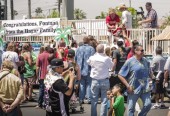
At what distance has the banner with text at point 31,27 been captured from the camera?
22.9 m

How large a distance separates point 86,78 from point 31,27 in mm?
10839

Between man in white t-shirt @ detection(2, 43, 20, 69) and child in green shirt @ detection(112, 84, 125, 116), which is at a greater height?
man in white t-shirt @ detection(2, 43, 20, 69)

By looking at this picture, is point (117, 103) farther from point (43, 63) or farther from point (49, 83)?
point (43, 63)

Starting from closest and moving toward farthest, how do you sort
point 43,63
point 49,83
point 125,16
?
1. point 49,83
2. point 43,63
3. point 125,16

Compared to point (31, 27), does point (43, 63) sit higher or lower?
lower

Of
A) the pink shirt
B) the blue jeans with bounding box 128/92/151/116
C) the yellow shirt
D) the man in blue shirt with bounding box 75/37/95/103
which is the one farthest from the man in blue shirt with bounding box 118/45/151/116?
the pink shirt

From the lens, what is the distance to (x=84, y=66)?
537 inches

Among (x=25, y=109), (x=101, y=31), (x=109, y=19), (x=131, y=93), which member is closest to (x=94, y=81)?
(x=131, y=93)

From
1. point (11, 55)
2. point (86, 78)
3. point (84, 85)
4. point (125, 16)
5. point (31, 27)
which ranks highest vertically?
point (125, 16)

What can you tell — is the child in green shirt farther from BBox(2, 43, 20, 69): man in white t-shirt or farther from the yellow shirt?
BBox(2, 43, 20, 69): man in white t-shirt

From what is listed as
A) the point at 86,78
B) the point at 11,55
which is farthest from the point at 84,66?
the point at 11,55

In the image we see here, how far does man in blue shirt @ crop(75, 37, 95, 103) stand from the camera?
1356cm

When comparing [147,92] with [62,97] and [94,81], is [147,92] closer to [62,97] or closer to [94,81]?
[94,81]

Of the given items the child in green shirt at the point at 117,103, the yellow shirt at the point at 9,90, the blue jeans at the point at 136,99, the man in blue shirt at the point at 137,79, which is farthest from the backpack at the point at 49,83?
the blue jeans at the point at 136,99
